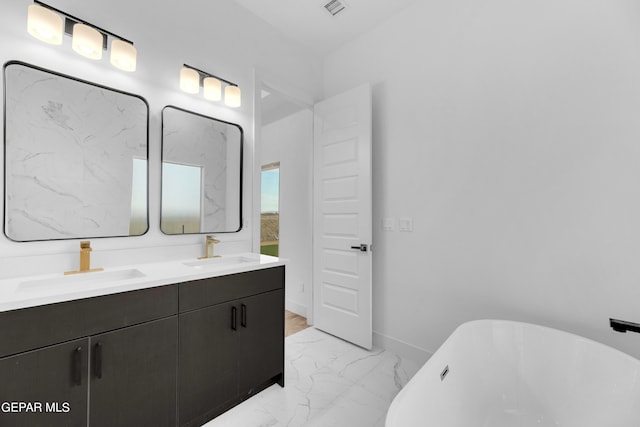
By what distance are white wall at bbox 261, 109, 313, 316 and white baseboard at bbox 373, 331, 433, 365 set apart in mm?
897

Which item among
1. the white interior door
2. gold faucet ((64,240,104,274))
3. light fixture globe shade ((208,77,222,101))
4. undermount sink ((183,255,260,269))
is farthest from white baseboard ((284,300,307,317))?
light fixture globe shade ((208,77,222,101))

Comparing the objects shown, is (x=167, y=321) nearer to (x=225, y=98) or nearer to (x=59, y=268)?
(x=59, y=268)

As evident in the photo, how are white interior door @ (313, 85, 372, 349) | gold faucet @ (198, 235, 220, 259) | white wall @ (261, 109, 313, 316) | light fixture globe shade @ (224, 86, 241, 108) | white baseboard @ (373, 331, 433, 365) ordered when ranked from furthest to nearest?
1. white wall @ (261, 109, 313, 316)
2. white interior door @ (313, 85, 372, 349)
3. white baseboard @ (373, 331, 433, 365)
4. light fixture globe shade @ (224, 86, 241, 108)
5. gold faucet @ (198, 235, 220, 259)

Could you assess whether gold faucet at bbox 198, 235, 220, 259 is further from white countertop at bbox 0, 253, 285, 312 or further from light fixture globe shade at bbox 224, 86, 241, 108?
light fixture globe shade at bbox 224, 86, 241, 108

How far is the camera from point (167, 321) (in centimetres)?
142

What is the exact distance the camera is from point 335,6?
2.37 metres

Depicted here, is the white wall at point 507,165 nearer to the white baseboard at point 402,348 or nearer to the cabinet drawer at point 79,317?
the white baseboard at point 402,348

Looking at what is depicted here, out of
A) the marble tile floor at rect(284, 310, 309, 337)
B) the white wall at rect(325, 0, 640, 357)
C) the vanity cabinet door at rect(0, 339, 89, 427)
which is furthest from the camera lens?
the marble tile floor at rect(284, 310, 309, 337)

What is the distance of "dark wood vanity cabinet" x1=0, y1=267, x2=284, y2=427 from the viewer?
1.07 m

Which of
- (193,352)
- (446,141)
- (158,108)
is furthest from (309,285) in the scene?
(158,108)

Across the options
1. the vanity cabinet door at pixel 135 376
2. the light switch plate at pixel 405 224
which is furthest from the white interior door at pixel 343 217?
the vanity cabinet door at pixel 135 376

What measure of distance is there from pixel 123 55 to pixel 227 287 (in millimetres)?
1454

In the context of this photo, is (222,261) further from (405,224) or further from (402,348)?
(402,348)

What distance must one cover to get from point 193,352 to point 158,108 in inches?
60.1
